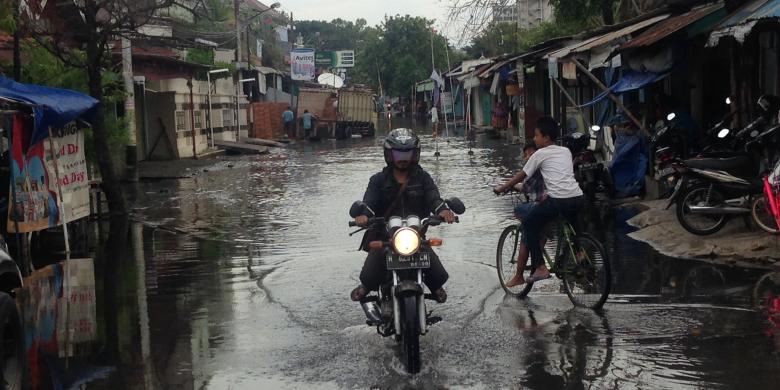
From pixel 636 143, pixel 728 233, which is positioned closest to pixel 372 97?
pixel 636 143

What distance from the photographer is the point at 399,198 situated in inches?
282

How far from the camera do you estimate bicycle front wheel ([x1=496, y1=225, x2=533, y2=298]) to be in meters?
8.85

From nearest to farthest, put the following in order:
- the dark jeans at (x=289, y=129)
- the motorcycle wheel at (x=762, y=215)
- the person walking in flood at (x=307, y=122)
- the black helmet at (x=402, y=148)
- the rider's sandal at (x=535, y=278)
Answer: the black helmet at (x=402, y=148) → the rider's sandal at (x=535, y=278) → the motorcycle wheel at (x=762, y=215) → the person walking in flood at (x=307, y=122) → the dark jeans at (x=289, y=129)

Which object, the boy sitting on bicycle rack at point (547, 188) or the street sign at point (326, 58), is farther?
→ the street sign at point (326, 58)

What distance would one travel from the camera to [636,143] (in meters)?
15.3

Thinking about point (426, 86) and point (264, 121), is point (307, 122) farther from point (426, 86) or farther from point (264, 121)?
point (426, 86)

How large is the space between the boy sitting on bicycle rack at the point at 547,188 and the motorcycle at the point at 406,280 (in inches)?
70.5

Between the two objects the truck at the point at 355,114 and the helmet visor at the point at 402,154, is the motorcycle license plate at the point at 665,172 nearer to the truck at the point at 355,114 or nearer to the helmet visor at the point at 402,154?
the helmet visor at the point at 402,154

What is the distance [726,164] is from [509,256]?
146 inches

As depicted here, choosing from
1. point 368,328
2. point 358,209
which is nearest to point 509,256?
point 368,328

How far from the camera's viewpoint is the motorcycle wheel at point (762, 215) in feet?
33.7

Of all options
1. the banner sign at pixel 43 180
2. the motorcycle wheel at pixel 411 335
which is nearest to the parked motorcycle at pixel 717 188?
the motorcycle wheel at pixel 411 335

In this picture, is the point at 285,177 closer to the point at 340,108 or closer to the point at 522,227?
the point at 522,227

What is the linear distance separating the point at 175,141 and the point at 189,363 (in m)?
25.1
